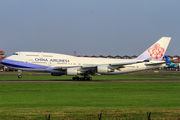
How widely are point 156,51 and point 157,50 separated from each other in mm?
300

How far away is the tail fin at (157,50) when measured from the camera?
51.5m

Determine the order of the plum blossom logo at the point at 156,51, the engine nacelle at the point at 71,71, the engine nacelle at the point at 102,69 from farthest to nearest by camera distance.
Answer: the plum blossom logo at the point at 156,51 → the engine nacelle at the point at 102,69 → the engine nacelle at the point at 71,71

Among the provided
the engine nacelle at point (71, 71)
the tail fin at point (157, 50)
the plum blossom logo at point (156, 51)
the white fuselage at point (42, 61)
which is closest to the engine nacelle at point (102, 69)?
the white fuselage at point (42, 61)

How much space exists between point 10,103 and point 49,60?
80.0 ft

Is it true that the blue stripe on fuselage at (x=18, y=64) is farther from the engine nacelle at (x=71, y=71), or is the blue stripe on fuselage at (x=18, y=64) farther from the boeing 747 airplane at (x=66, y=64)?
the engine nacelle at (x=71, y=71)

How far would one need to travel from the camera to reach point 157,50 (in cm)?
5159

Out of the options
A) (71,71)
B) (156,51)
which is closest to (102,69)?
(71,71)

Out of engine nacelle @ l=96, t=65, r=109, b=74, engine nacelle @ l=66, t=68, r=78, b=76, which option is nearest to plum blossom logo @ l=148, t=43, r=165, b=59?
engine nacelle @ l=96, t=65, r=109, b=74

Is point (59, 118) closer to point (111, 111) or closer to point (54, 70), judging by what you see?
point (111, 111)

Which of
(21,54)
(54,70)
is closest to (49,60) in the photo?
(54,70)

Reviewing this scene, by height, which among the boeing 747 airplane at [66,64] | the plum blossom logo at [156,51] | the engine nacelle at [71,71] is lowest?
the engine nacelle at [71,71]

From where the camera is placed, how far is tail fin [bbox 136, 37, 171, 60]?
51.5m

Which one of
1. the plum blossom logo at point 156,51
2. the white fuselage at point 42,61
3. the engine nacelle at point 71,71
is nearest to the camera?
the engine nacelle at point 71,71

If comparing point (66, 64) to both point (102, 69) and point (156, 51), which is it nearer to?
point (102, 69)
